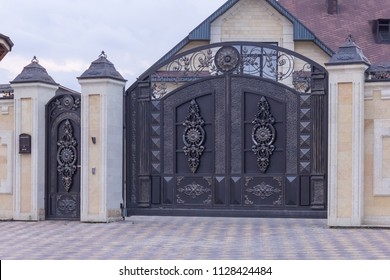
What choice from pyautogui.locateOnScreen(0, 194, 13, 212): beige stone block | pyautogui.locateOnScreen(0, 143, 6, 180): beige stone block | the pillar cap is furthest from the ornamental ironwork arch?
pyautogui.locateOnScreen(0, 194, 13, 212): beige stone block

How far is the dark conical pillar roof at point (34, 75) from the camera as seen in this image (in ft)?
59.5

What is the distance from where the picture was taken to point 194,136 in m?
17.2

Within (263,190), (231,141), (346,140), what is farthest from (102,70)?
(346,140)

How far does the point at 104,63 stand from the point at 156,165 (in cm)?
241

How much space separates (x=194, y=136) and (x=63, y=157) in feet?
9.83

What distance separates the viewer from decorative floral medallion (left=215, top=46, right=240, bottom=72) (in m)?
17.0

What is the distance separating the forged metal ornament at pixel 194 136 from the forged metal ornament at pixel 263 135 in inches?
44.1

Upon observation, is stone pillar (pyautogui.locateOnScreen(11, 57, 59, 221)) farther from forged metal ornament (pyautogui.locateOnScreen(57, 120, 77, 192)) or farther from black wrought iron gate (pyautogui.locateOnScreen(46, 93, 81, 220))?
forged metal ornament (pyautogui.locateOnScreen(57, 120, 77, 192))

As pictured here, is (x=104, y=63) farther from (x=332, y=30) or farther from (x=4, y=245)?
(x=332, y=30)

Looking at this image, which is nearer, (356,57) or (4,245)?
(4,245)

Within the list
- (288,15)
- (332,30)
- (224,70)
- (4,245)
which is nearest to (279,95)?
(224,70)

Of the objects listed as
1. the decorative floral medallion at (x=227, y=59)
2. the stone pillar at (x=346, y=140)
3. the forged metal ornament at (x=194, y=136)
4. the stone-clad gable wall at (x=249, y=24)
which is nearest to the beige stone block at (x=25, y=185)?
the forged metal ornament at (x=194, y=136)

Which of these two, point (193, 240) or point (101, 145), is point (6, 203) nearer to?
point (101, 145)

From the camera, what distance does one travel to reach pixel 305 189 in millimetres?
16484
